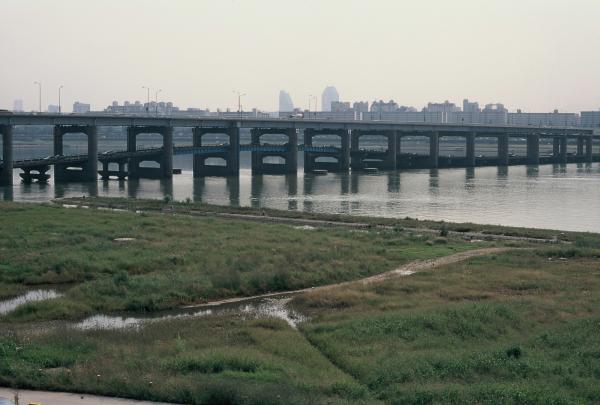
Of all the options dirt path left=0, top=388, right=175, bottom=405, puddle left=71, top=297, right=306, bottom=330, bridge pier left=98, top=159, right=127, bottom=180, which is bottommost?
puddle left=71, top=297, right=306, bottom=330

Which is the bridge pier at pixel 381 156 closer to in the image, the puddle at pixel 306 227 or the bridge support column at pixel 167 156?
the bridge support column at pixel 167 156

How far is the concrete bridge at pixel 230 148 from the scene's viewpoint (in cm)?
9588

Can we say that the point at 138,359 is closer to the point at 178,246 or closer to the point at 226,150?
the point at 178,246

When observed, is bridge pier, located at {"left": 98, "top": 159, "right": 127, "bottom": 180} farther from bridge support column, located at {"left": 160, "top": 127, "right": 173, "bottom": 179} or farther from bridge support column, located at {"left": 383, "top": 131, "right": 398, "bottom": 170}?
bridge support column, located at {"left": 383, "top": 131, "right": 398, "bottom": 170}

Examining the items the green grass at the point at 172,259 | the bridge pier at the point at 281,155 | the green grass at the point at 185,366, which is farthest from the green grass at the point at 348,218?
the bridge pier at the point at 281,155

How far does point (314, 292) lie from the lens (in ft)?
102

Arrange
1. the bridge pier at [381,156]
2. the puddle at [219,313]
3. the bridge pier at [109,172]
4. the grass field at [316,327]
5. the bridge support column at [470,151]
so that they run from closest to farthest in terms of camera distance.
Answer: the grass field at [316,327] → the puddle at [219,313] → the bridge pier at [109,172] → the bridge pier at [381,156] → the bridge support column at [470,151]

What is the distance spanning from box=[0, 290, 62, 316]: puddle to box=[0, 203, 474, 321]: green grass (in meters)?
0.64

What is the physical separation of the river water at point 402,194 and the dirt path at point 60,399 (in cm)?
4456

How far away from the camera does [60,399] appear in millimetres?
18219

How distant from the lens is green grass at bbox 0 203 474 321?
30438mm

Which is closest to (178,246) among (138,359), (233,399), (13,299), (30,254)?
(30,254)

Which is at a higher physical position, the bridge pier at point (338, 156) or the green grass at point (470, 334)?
the bridge pier at point (338, 156)

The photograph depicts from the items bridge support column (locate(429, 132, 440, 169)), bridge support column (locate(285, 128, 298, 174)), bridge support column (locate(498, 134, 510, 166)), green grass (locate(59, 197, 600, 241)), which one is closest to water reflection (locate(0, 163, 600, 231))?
bridge support column (locate(285, 128, 298, 174))
